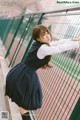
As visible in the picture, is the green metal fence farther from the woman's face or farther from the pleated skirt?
the woman's face

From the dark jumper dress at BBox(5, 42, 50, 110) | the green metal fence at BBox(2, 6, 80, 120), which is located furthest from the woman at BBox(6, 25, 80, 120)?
the green metal fence at BBox(2, 6, 80, 120)

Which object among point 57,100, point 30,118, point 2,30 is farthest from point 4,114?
point 2,30

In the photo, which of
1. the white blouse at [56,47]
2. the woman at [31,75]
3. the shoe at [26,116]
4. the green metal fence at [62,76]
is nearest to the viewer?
the white blouse at [56,47]

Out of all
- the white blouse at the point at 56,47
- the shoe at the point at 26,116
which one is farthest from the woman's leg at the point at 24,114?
the white blouse at the point at 56,47

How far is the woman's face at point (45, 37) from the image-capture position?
12.6 ft

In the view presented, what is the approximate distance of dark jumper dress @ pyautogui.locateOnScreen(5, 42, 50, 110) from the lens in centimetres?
408

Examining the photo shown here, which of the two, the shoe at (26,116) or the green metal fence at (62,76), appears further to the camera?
the shoe at (26,116)

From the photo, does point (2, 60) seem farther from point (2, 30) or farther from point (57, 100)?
point (2, 30)

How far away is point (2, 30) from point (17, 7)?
1836cm

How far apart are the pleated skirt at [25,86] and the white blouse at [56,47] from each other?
13.0 inches

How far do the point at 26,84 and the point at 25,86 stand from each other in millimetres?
33

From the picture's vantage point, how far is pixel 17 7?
33406 mm

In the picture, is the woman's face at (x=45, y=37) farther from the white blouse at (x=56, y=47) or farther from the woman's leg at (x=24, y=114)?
the woman's leg at (x=24, y=114)

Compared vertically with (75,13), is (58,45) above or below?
below
